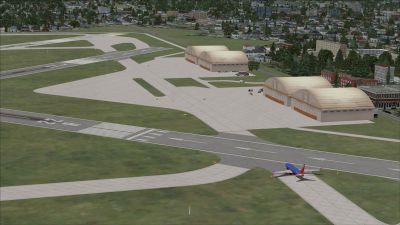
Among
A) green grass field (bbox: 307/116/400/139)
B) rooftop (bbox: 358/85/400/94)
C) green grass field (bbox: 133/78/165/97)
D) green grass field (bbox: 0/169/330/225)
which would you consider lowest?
green grass field (bbox: 307/116/400/139)

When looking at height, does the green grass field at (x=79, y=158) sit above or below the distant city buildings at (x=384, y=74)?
below

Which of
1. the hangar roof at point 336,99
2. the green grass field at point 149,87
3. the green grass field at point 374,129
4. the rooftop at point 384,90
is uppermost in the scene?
the hangar roof at point 336,99

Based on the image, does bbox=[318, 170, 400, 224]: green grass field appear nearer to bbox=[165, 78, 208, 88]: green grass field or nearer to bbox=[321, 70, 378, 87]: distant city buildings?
bbox=[321, 70, 378, 87]: distant city buildings

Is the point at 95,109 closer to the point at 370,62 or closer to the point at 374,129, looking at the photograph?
the point at 374,129

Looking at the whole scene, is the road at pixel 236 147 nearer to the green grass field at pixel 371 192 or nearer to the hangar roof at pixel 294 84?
the green grass field at pixel 371 192

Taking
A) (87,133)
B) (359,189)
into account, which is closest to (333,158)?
(359,189)

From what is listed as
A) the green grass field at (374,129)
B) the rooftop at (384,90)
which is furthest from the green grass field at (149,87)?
the rooftop at (384,90)

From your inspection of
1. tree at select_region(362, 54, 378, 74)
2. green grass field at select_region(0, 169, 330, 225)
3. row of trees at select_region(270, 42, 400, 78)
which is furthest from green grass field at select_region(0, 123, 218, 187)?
tree at select_region(362, 54, 378, 74)

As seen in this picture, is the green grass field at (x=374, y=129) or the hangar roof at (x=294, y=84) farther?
the hangar roof at (x=294, y=84)
